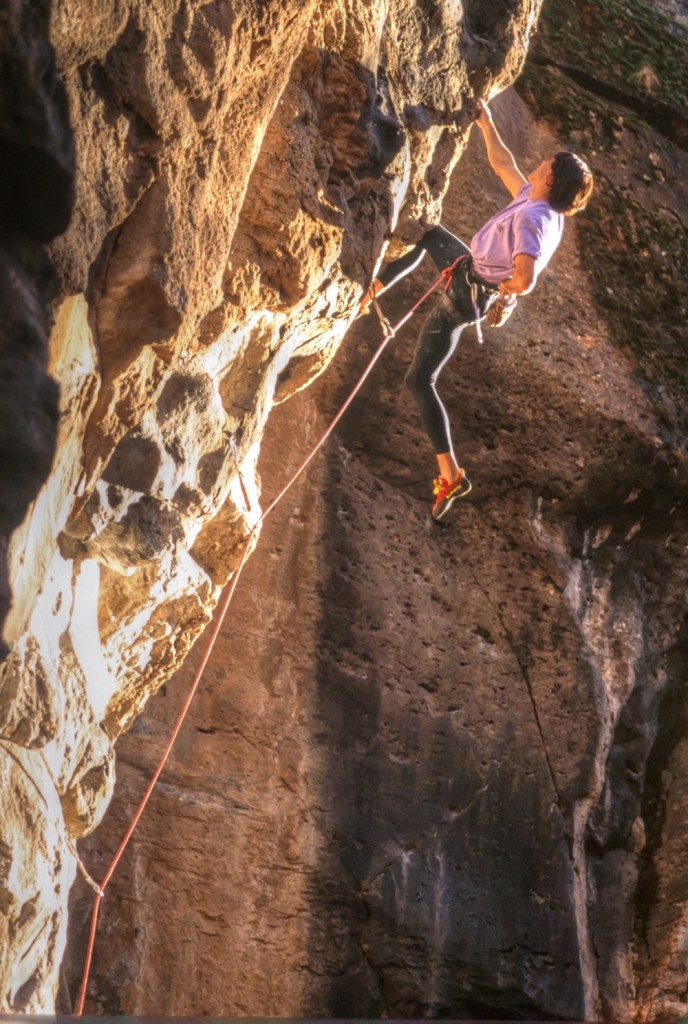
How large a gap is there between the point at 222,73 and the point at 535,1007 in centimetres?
344

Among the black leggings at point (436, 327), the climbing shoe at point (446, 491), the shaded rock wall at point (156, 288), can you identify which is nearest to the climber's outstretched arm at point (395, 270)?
the black leggings at point (436, 327)

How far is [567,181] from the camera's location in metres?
4.30

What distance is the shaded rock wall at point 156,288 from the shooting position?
2.12 metres

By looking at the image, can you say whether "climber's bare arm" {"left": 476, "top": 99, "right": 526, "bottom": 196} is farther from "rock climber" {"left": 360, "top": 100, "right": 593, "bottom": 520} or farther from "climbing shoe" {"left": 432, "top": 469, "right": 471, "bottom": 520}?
"climbing shoe" {"left": 432, "top": 469, "right": 471, "bottom": 520}

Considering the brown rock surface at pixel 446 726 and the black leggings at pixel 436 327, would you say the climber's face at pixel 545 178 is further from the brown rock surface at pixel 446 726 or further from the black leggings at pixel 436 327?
the brown rock surface at pixel 446 726

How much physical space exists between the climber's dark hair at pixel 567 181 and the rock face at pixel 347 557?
0.35 meters

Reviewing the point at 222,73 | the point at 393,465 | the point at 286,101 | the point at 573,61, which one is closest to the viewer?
→ the point at 222,73

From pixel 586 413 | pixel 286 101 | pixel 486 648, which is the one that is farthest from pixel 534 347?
pixel 286 101

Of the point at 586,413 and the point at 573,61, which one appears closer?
the point at 586,413

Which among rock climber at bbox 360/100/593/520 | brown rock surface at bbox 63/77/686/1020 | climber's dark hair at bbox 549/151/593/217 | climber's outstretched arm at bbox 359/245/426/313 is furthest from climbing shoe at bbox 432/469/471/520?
climber's dark hair at bbox 549/151/593/217

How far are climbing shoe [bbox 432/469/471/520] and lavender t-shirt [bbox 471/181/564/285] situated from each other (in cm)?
80

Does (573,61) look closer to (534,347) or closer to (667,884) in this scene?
(534,347)

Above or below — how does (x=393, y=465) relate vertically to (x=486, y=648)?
above

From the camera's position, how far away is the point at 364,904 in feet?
14.2
